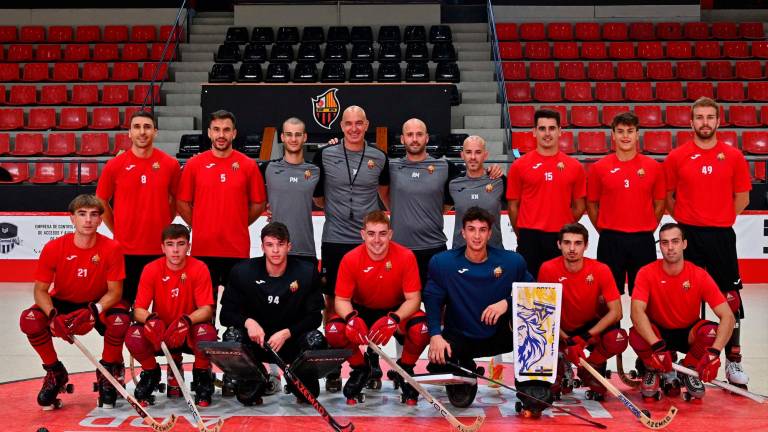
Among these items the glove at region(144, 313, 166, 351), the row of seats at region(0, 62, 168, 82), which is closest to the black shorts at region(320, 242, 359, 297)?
the glove at region(144, 313, 166, 351)

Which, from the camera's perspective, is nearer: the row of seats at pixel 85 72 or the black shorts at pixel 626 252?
the black shorts at pixel 626 252

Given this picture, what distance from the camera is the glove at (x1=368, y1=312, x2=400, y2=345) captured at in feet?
17.1

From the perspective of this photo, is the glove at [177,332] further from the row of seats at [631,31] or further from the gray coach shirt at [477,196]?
the row of seats at [631,31]

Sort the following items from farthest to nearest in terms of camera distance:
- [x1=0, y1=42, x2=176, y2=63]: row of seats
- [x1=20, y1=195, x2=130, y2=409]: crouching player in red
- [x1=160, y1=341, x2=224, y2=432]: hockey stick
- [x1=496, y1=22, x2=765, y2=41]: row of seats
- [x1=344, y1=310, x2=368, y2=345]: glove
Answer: [x1=496, y1=22, x2=765, y2=41]: row of seats, [x1=0, y1=42, x2=176, y2=63]: row of seats, [x1=20, y1=195, x2=130, y2=409]: crouching player in red, [x1=344, y1=310, x2=368, y2=345]: glove, [x1=160, y1=341, x2=224, y2=432]: hockey stick

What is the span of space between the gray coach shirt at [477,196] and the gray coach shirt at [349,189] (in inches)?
20.3

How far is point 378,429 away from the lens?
194 inches

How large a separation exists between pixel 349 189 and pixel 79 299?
5.93ft

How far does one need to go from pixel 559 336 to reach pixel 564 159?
128 centimetres

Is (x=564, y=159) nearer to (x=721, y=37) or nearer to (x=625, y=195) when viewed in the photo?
(x=625, y=195)

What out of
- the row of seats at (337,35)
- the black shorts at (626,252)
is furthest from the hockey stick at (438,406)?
the row of seats at (337,35)

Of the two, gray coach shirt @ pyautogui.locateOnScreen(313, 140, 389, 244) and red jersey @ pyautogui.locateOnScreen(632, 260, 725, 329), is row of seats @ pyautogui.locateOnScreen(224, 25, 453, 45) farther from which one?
red jersey @ pyautogui.locateOnScreen(632, 260, 725, 329)

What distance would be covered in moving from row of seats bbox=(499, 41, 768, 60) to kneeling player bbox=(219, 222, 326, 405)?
1098 centimetres

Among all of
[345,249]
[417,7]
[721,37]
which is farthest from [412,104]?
[345,249]

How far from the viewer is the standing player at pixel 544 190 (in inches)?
235
